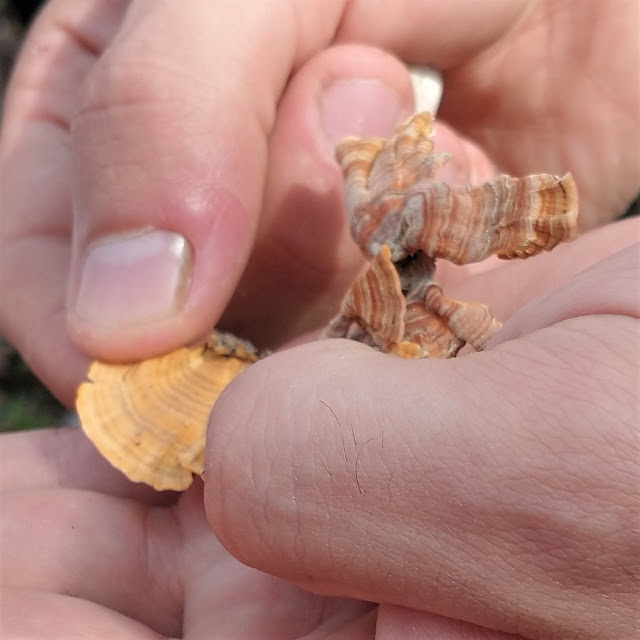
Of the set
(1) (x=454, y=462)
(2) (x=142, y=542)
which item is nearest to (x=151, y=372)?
(2) (x=142, y=542)

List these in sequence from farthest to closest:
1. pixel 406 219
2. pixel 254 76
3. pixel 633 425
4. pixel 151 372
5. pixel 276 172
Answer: pixel 276 172
pixel 254 76
pixel 151 372
pixel 406 219
pixel 633 425

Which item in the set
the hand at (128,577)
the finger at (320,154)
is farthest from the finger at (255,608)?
the finger at (320,154)

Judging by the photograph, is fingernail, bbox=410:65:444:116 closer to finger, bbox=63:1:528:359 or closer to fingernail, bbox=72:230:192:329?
finger, bbox=63:1:528:359

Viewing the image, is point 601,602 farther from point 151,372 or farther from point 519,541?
point 151,372

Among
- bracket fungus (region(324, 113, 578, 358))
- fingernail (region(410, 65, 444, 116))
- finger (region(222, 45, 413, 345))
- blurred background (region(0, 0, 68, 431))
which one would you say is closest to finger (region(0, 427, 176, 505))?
finger (region(222, 45, 413, 345))

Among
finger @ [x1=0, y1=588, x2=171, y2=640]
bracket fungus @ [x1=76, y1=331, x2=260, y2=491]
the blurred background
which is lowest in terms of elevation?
the blurred background

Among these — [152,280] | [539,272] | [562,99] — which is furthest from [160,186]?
[562,99]

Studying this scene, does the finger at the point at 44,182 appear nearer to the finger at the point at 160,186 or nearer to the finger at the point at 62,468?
the finger at the point at 62,468
